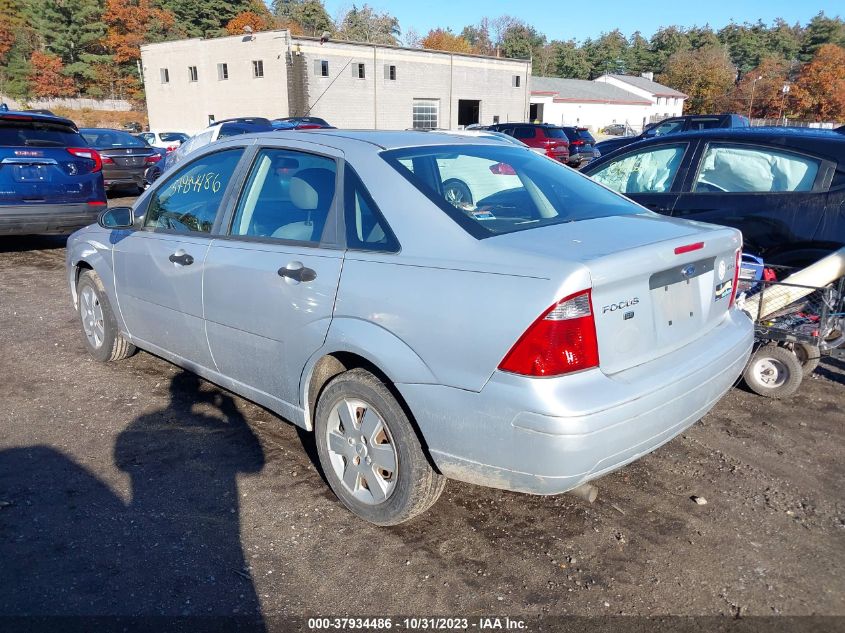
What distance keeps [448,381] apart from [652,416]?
2.69 feet

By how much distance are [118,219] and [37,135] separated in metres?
5.46

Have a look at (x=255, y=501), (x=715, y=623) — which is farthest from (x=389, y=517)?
(x=715, y=623)

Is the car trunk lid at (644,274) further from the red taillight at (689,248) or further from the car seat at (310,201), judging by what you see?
the car seat at (310,201)

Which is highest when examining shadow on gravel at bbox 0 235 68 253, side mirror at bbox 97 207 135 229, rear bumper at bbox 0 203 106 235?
side mirror at bbox 97 207 135 229

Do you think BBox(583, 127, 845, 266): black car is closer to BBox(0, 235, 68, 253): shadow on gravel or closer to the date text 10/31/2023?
the date text 10/31/2023

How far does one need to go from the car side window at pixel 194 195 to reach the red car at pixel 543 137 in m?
19.8

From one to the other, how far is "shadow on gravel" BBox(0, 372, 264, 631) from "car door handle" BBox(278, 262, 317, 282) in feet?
3.83

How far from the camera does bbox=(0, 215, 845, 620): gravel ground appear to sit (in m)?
2.66

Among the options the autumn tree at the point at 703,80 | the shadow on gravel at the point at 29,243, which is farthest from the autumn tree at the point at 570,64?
the shadow on gravel at the point at 29,243

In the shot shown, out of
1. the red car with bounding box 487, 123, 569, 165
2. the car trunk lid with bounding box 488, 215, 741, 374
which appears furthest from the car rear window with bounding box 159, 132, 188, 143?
the car trunk lid with bounding box 488, 215, 741, 374

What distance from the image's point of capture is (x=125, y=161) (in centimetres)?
1611

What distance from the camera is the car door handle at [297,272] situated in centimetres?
312

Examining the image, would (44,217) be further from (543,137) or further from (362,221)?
(543,137)

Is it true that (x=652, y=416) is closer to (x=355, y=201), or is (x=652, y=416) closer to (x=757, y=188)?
(x=355, y=201)
